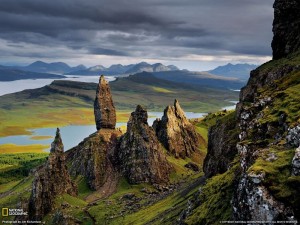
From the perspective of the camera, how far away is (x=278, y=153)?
58656 mm

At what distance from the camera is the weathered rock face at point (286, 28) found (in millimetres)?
144500

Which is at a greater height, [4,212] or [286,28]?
[286,28]

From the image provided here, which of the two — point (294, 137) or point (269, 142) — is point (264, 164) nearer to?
point (294, 137)

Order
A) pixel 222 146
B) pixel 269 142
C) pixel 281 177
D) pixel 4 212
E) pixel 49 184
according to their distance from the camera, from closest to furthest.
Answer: pixel 281 177, pixel 269 142, pixel 222 146, pixel 49 184, pixel 4 212

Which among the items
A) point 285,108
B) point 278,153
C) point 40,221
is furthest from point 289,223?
point 40,221

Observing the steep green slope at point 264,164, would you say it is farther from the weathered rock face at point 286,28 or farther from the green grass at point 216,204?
the weathered rock face at point 286,28

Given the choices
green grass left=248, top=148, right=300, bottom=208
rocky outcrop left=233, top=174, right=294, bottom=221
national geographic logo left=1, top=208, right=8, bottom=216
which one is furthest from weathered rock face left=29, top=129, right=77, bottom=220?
rocky outcrop left=233, top=174, right=294, bottom=221

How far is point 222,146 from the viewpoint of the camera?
12419cm

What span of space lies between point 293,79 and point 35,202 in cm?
12309

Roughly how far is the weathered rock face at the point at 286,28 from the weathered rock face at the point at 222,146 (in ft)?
107

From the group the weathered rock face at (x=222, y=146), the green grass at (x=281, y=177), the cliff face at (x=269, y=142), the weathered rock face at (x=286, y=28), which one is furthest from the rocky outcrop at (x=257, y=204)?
the weathered rock face at (x=286, y=28)

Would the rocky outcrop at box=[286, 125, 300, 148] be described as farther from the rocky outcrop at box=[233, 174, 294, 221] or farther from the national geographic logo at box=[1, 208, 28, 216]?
the national geographic logo at box=[1, 208, 28, 216]

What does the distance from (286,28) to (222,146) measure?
56.8m

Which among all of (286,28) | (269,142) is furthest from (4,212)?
(269,142)
